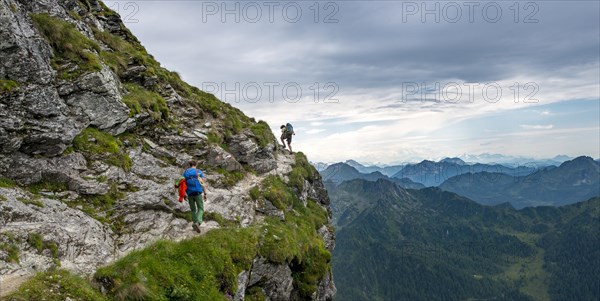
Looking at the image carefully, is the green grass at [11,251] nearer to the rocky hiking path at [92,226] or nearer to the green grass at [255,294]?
the rocky hiking path at [92,226]

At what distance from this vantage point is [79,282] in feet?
39.1

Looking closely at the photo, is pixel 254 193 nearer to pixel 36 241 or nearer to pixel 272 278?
pixel 272 278

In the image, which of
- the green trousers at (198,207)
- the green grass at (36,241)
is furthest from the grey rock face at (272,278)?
the green grass at (36,241)

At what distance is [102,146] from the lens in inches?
831

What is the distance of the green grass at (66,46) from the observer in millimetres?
21609

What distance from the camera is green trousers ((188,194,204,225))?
19123 millimetres

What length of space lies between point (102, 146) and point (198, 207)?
24.5 ft

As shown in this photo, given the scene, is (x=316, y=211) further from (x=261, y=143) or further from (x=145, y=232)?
(x=145, y=232)

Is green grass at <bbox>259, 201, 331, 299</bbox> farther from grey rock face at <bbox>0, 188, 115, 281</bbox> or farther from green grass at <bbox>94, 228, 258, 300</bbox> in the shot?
grey rock face at <bbox>0, 188, 115, 281</bbox>

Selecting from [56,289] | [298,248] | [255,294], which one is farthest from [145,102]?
[56,289]

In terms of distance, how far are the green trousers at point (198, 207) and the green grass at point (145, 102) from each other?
9.67 meters

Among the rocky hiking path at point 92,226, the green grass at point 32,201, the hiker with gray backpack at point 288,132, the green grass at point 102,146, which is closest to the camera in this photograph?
the rocky hiking path at point 92,226

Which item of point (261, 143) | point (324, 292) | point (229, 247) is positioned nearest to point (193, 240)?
point (229, 247)

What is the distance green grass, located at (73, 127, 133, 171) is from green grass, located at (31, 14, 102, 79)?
156 inches
